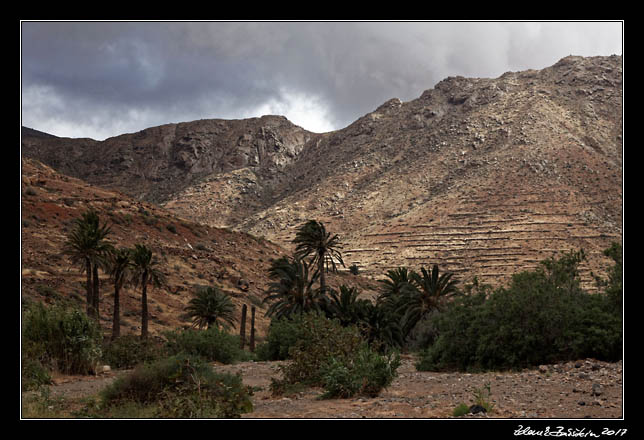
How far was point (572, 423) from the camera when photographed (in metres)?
7.15

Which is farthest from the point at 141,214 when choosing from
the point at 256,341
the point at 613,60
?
the point at 613,60

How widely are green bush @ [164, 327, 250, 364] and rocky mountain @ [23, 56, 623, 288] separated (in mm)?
47553

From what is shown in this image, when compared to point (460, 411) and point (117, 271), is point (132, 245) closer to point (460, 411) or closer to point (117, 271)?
point (117, 271)

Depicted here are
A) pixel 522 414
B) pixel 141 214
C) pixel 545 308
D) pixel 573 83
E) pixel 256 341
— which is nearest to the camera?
pixel 522 414

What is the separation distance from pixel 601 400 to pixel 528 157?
93009 millimetres

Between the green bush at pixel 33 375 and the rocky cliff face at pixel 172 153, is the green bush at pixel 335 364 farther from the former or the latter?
the rocky cliff face at pixel 172 153

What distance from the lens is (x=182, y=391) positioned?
A: 10453 mm

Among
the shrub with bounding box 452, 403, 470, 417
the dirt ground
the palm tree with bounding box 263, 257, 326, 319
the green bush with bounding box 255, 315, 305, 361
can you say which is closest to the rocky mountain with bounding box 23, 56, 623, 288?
the palm tree with bounding box 263, 257, 326, 319

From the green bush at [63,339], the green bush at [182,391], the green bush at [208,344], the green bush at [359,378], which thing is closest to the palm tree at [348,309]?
the green bush at [208,344]

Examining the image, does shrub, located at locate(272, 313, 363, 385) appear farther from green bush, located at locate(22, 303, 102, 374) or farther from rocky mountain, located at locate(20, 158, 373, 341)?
rocky mountain, located at locate(20, 158, 373, 341)

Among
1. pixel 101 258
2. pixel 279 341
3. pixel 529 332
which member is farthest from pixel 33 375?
pixel 101 258

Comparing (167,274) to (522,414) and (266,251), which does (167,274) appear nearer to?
(266,251)

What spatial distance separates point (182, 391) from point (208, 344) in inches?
642

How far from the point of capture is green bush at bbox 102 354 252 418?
967 centimetres
